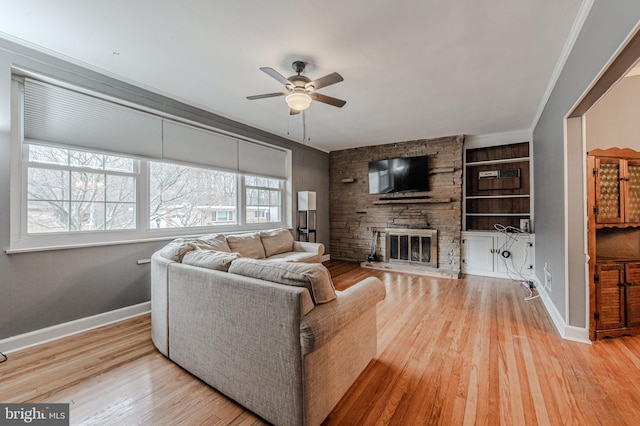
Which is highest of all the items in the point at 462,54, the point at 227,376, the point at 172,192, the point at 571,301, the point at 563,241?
the point at 462,54

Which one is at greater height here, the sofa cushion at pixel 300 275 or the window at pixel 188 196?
the window at pixel 188 196

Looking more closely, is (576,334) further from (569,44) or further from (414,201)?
(414,201)

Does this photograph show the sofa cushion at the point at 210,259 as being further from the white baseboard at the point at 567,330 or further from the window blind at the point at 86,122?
the white baseboard at the point at 567,330

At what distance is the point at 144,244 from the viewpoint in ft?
9.88

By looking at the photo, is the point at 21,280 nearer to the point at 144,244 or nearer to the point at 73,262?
the point at 73,262

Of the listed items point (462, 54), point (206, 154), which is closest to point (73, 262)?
point (206, 154)

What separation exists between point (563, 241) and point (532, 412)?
165cm

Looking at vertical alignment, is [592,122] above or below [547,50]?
below

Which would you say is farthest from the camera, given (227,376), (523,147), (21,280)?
(523,147)

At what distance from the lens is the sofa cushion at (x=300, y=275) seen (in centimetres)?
140

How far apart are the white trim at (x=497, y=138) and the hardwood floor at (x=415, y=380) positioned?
10.6 ft

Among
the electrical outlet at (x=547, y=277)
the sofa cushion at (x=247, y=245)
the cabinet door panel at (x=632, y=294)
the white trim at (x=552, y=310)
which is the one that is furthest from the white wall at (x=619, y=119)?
the sofa cushion at (x=247, y=245)

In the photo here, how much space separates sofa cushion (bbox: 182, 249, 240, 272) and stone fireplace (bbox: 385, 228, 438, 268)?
410cm

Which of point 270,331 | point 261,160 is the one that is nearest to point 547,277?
point 270,331
